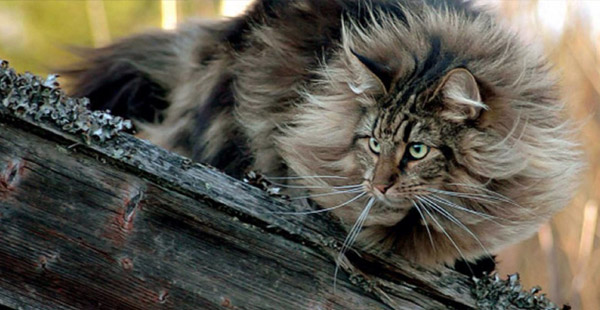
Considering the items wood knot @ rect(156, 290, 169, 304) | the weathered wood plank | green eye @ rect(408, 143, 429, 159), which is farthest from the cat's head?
wood knot @ rect(156, 290, 169, 304)

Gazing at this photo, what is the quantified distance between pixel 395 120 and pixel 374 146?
0.32 feet

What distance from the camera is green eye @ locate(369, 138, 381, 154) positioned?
198 centimetres

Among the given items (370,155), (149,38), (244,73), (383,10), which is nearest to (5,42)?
(149,38)

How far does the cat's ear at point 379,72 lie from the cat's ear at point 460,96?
0.17 meters

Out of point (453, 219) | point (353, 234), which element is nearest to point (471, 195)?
point (453, 219)

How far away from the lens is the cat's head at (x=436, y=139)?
1928 millimetres

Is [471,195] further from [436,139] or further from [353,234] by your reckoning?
[353,234]

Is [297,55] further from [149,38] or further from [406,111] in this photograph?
[149,38]

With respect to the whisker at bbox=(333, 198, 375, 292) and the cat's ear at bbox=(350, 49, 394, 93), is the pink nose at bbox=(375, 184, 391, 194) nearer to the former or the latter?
the whisker at bbox=(333, 198, 375, 292)

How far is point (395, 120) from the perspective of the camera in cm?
196

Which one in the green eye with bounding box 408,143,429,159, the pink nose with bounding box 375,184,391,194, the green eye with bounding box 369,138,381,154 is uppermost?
the green eye with bounding box 369,138,381,154

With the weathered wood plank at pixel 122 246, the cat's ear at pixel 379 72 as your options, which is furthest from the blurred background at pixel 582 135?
the weathered wood plank at pixel 122 246

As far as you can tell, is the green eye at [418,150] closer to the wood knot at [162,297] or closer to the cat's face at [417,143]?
the cat's face at [417,143]

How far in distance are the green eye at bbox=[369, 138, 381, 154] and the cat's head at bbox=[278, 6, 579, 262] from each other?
12 mm
